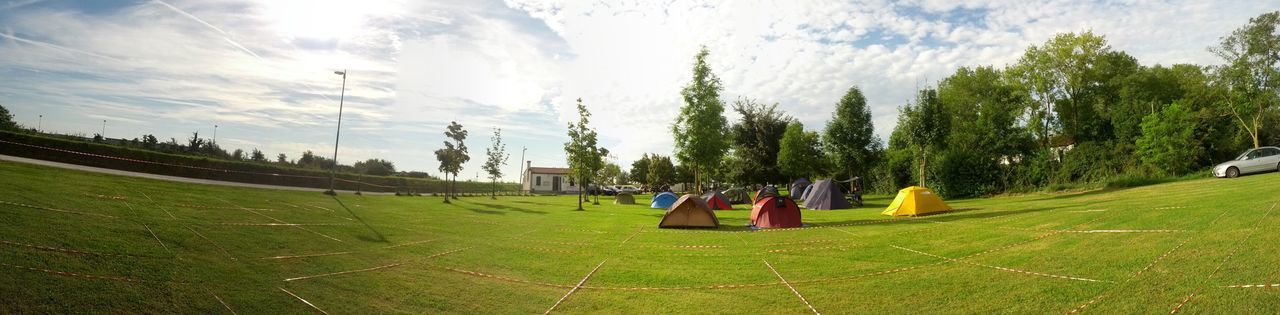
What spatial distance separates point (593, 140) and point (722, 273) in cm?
2743

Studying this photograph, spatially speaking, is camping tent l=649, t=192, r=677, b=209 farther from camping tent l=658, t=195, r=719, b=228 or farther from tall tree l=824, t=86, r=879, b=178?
tall tree l=824, t=86, r=879, b=178

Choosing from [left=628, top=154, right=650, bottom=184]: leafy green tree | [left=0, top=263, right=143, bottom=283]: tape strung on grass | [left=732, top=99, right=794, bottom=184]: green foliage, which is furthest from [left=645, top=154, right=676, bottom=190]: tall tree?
[left=0, top=263, right=143, bottom=283]: tape strung on grass

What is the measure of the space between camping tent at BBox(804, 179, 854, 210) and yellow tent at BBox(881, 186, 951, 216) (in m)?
6.27

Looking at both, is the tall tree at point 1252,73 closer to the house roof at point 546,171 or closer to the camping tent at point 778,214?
the camping tent at point 778,214

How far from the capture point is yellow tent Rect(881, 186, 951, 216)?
71.7 feet

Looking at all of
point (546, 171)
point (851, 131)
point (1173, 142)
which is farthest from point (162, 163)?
point (546, 171)

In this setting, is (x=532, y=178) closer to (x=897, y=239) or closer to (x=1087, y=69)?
(x=1087, y=69)

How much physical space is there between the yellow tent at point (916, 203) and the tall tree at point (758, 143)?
3062 centimetres

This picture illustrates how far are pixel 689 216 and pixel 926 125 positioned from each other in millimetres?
24478

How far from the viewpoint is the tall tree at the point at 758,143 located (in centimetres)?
5353

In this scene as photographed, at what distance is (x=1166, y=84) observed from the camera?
39281 millimetres

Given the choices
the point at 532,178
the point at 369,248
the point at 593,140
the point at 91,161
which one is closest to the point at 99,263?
the point at 369,248

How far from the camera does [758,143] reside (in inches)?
2138

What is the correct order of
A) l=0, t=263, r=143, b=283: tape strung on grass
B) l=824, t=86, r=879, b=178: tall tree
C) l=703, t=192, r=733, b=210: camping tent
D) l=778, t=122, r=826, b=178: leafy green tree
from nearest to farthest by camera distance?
l=0, t=263, r=143, b=283: tape strung on grass → l=703, t=192, r=733, b=210: camping tent → l=824, t=86, r=879, b=178: tall tree → l=778, t=122, r=826, b=178: leafy green tree
